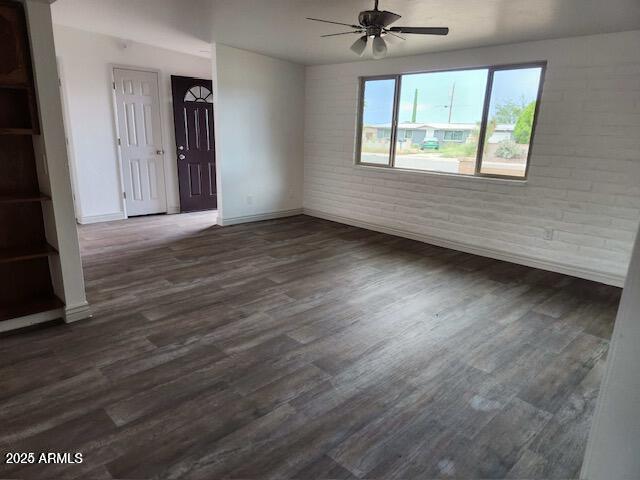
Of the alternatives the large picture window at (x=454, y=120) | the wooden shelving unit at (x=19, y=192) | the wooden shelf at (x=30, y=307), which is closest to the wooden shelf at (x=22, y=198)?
the wooden shelving unit at (x=19, y=192)

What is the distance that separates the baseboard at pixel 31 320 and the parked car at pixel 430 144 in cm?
455

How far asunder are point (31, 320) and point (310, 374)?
2.11m

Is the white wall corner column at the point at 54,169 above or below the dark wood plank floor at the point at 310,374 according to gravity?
above

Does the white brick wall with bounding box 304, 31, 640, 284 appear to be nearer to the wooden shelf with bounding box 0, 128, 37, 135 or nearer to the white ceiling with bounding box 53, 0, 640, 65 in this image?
the white ceiling with bounding box 53, 0, 640, 65

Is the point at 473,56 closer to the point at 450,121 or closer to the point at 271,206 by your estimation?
the point at 450,121

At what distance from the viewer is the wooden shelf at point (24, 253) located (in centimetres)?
270

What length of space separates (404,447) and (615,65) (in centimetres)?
407

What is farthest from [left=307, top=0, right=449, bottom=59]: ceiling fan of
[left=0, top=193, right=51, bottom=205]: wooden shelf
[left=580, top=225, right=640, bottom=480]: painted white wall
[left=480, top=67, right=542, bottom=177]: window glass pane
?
[left=580, top=225, right=640, bottom=480]: painted white wall

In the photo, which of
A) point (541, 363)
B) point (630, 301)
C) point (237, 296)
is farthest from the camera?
point (237, 296)

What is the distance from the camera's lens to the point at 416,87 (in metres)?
5.37

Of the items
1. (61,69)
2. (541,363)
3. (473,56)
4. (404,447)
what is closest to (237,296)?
(404,447)

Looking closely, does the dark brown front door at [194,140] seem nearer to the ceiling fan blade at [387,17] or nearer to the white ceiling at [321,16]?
the white ceiling at [321,16]

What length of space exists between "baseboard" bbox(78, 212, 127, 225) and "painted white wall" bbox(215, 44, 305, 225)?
65.8 inches

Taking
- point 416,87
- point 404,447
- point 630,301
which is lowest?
point 404,447
